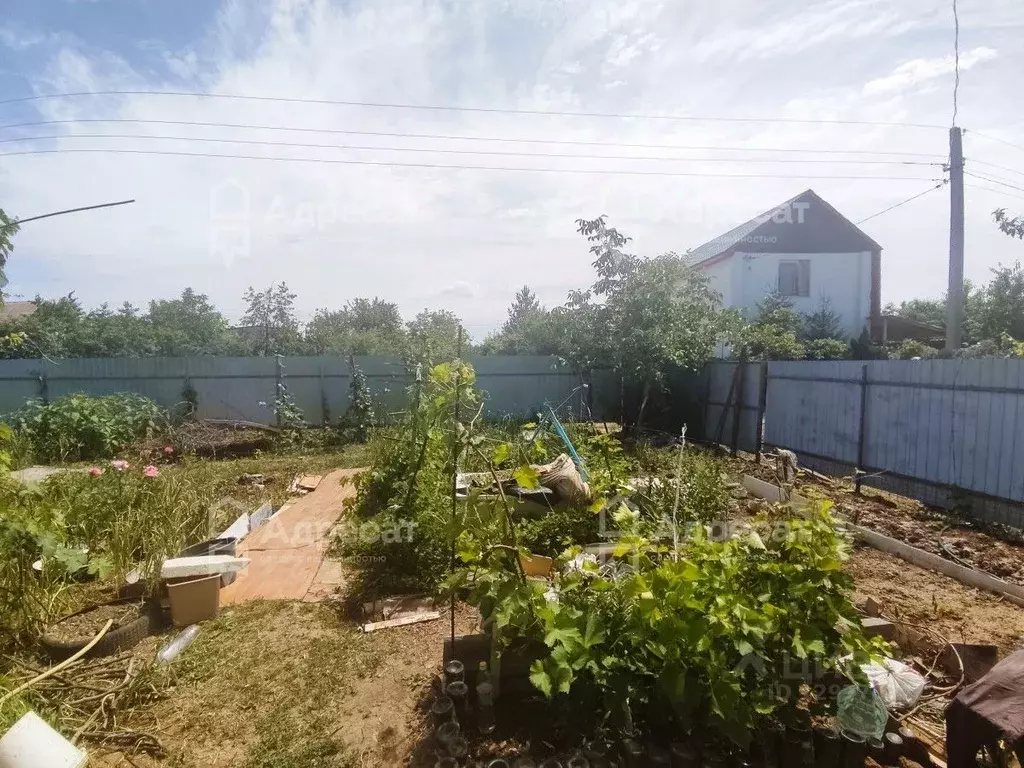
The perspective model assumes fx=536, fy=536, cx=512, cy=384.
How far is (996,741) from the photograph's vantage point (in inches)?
62.6

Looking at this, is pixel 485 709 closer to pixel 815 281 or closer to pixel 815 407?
pixel 815 407

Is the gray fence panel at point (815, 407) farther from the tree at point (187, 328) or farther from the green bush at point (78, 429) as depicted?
the tree at point (187, 328)

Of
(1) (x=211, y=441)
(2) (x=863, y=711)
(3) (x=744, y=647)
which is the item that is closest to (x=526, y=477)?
(3) (x=744, y=647)

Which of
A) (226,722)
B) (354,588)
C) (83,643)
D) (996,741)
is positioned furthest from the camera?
(354,588)

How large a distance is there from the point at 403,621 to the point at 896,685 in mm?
2435

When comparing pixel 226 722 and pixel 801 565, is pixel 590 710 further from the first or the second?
pixel 226 722

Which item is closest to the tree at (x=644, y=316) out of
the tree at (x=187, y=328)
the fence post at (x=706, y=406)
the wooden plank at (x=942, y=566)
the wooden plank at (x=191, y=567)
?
the fence post at (x=706, y=406)

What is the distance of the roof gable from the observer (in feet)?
51.5

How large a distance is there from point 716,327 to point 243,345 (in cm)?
1482

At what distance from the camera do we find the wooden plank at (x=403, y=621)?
122 inches

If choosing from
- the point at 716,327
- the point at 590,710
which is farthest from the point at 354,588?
the point at 716,327

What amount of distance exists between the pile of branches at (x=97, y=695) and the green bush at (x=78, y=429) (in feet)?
21.1

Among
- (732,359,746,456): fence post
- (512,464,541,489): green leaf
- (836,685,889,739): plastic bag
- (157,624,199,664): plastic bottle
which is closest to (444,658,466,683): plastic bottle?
(512,464,541,489): green leaf

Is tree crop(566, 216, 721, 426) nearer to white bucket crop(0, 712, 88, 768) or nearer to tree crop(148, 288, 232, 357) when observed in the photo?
white bucket crop(0, 712, 88, 768)
